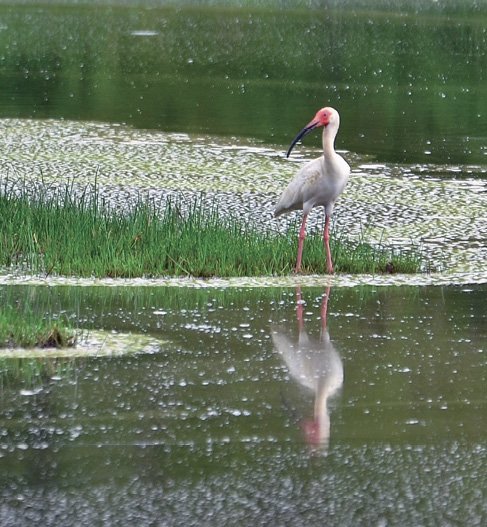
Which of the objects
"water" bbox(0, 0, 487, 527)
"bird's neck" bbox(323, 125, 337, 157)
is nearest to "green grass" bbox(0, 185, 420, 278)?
"water" bbox(0, 0, 487, 527)

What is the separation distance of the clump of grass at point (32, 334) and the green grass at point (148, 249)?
6.26 feet

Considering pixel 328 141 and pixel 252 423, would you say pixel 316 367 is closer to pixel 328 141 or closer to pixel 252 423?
pixel 252 423

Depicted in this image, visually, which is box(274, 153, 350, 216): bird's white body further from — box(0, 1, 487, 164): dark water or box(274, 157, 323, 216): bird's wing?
box(0, 1, 487, 164): dark water

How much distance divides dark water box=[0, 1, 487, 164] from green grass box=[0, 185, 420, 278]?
6416 mm

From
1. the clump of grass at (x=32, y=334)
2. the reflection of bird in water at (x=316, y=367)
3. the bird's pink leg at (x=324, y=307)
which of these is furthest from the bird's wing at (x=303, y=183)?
the clump of grass at (x=32, y=334)

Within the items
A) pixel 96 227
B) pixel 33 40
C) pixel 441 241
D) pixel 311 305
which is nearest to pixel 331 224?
pixel 441 241

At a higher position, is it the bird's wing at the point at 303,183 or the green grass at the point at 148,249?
the bird's wing at the point at 303,183

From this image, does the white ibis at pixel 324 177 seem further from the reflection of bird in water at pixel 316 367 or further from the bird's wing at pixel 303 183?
the reflection of bird in water at pixel 316 367

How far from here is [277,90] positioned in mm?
22203

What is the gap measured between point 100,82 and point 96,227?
1425 centimetres

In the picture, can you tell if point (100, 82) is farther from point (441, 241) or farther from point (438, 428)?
point (438, 428)

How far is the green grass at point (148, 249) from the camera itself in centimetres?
867

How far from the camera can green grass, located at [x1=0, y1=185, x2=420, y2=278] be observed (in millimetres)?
8672

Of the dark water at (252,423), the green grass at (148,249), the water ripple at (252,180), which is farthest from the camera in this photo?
the water ripple at (252,180)
